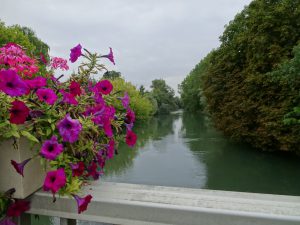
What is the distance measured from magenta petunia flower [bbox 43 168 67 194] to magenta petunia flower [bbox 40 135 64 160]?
0.05 m

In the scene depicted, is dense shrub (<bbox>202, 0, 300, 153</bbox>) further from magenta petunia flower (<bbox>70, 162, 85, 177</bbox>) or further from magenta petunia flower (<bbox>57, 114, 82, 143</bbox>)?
magenta petunia flower (<bbox>57, 114, 82, 143</bbox>)

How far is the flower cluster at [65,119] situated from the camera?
3.38 ft

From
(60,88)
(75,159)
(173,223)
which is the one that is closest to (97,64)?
(60,88)

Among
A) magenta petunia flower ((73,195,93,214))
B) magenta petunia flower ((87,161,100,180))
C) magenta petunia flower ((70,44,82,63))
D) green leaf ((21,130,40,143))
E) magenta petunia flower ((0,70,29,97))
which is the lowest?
magenta petunia flower ((73,195,93,214))

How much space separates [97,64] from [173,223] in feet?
2.61

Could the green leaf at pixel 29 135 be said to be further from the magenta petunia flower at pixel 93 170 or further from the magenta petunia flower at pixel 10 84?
the magenta petunia flower at pixel 93 170

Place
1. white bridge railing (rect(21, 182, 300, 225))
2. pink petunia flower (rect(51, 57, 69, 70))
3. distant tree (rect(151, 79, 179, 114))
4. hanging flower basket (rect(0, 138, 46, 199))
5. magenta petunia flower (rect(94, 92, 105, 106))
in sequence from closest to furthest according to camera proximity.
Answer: white bridge railing (rect(21, 182, 300, 225)) → hanging flower basket (rect(0, 138, 46, 199)) → magenta petunia flower (rect(94, 92, 105, 106)) → pink petunia flower (rect(51, 57, 69, 70)) → distant tree (rect(151, 79, 179, 114))

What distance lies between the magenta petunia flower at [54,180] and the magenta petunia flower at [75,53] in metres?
0.61

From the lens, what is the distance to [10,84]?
1.02m

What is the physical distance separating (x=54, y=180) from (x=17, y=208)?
0.72 feet

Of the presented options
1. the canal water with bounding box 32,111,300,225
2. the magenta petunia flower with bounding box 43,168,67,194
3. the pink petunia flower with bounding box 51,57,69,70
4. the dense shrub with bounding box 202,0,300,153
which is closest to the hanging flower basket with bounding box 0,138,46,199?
the magenta petunia flower with bounding box 43,168,67,194

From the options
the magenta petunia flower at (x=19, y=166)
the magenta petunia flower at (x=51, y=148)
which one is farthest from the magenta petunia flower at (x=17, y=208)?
the magenta petunia flower at (x=51, y=148)

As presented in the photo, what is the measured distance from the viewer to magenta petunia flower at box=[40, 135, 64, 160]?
1019mm

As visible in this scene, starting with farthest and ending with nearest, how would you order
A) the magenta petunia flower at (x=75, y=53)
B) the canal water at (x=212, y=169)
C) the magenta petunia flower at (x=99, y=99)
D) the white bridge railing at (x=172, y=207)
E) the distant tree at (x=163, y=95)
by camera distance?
the distant tree at (x=163, y=95) → the canal water at (x=212, y=169) → the magenta petunia flower at (x=75, y=53) → the magenta petunia flower at (x=99, y=99) → the white bridge railing at (x=172, y=207)
